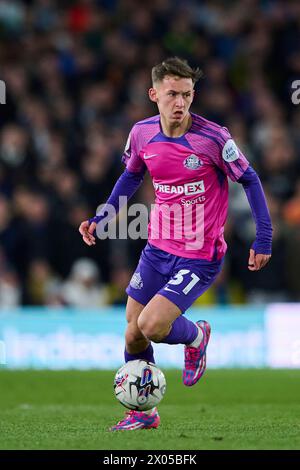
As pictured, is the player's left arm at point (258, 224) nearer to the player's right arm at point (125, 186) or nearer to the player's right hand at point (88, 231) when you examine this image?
the player's right arm at point (125, 186)

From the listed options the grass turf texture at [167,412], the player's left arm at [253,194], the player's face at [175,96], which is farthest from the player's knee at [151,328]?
the player's face at [175,96]

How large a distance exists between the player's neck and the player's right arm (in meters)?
0.31

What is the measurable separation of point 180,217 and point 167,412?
208 cm

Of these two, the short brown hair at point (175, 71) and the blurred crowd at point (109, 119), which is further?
the blurred crowd at point (109, 119)

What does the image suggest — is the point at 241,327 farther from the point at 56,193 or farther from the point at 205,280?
the point at 205,280

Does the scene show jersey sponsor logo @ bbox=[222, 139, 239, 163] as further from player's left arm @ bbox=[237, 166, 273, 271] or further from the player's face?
the player's face

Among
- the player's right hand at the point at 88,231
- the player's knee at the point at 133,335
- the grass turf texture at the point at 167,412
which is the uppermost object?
the player's right hand at the point at 88,231

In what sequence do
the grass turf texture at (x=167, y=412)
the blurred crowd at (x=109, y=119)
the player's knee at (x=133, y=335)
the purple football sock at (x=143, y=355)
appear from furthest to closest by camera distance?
the blurred crowd at (x=109, y=119)
the purple football sock at (x=143, y=355)
the player's knee at (x=133, y=335)
the grass turf texture at (x=167, y=412)

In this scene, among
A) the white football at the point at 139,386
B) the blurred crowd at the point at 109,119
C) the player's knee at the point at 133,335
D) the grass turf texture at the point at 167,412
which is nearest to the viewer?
the grass turf texture at the point at 167,412

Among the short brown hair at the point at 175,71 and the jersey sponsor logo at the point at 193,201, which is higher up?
the short brown hair at the point at 175,71

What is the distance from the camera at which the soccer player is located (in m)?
7.62

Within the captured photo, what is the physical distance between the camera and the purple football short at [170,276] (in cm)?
769

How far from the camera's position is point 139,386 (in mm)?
7598

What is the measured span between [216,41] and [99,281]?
5.08m
